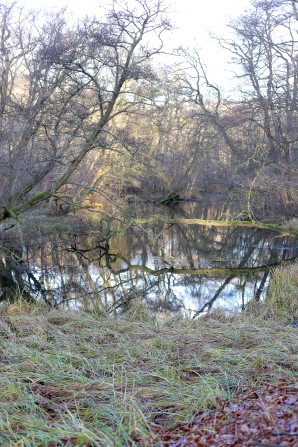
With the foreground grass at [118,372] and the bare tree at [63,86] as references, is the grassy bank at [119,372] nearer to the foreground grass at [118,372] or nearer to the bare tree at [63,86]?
the foreground grass at [118,372]

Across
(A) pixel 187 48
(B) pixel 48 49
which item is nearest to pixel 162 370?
(B) pixel 48 49

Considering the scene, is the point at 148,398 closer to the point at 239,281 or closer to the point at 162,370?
the point at 162,370

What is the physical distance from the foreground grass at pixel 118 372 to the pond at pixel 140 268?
1.92 m

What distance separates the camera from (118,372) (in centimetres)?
388

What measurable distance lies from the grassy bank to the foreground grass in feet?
0.03

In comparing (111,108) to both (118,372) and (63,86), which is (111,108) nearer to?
(63,86)

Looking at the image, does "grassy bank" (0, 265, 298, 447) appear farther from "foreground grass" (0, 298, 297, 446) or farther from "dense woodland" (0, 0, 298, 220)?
"dense woodland" (0, 0, 298, 220)

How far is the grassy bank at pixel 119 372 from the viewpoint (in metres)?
2.77

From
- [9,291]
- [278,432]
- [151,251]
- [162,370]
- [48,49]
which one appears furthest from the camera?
[151,251]

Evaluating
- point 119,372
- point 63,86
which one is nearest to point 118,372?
point 119,372

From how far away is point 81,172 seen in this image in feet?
66.7

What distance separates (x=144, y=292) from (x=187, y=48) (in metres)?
16.1

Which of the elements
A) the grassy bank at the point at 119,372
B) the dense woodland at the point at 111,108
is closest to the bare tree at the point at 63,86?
the dense woodland at the point at 111,108

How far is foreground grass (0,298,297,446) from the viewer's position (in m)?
2.78
